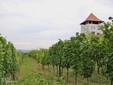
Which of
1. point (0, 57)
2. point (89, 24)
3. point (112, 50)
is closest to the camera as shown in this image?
point (0, 57)

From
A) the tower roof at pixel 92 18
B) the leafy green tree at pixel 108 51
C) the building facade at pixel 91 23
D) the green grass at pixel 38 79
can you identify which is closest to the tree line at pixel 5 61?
the green grass at pixel 38 79

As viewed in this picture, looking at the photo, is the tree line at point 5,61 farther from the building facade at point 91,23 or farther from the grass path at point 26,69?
the building facade at point 91,23

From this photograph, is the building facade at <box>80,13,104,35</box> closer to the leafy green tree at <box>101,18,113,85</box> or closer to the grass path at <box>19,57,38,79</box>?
the grass path at <box>19,57,38,79</box>

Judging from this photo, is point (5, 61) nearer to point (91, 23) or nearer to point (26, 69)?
point (26, 69)

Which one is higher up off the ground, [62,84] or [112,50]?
[112,50]

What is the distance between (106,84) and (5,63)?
11925mm

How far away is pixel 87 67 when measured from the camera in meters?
25.8

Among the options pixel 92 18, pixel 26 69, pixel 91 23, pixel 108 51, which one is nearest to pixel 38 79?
pixel 108 51

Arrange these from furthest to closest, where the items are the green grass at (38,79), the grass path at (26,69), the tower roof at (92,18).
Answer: the tower roof at (92,18) < the grass path at (26,69) < the green grass at (38,79)

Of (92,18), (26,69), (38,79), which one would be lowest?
(38,79)

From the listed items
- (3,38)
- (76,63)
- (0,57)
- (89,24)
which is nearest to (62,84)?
(76,63)

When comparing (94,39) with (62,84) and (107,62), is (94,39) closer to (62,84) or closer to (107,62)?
(62,84)

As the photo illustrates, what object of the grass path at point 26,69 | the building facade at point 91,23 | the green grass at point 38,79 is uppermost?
the building facade at point 91,23

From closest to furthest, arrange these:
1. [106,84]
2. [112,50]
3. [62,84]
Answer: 1. [112,50]
2. [62,84]
3. [106,84]
